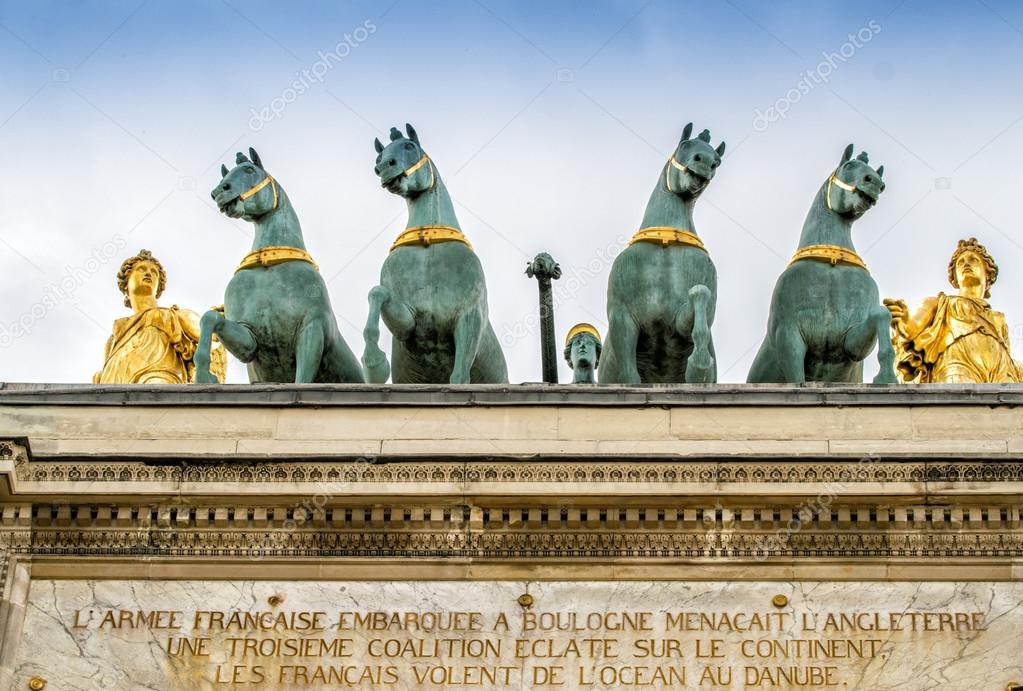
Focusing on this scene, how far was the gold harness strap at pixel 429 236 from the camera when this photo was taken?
25484 mm

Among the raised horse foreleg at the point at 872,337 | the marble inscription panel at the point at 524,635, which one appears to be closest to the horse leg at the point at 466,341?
the raised horse foreleg at the point at 872,337

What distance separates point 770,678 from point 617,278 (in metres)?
5.98

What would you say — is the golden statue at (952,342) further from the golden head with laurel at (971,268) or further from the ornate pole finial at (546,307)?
the ornate pole finial at (546,307)

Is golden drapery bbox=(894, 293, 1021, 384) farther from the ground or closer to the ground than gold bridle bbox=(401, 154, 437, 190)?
closer to the ground

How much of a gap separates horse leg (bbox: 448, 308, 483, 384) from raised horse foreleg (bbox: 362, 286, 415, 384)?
464 mm

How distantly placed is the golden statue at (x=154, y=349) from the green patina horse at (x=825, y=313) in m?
5.74

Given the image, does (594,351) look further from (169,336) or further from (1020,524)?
(1020,524)

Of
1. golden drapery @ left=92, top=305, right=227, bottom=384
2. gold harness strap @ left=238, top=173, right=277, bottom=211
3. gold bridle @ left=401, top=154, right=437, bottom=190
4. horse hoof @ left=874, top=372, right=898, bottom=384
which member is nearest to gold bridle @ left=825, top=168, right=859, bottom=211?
horse hoof @ left=874, top=372, right=898, bottom=384

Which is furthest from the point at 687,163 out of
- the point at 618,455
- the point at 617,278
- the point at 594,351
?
the point at 618,455

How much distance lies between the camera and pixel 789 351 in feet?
81.5

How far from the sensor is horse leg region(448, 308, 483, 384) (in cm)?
2466

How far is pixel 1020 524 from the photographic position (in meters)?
20.9

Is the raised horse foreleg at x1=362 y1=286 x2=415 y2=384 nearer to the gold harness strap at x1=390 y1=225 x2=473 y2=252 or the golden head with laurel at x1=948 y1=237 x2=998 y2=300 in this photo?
the gold harness strap at x1=390 y1=225 x2=473 y2=252

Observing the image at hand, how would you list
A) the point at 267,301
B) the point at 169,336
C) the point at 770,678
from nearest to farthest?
the point at 770,678 → the point at 267,301 → the point at 169,336
